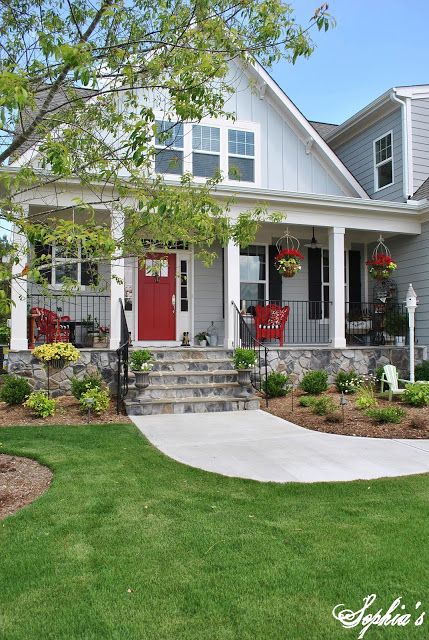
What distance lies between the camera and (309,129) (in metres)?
11.5

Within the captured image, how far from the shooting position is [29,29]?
446 cm

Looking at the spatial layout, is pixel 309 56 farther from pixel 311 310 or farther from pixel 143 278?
pixel 311 310

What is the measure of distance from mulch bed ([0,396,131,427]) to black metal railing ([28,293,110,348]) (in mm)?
1464

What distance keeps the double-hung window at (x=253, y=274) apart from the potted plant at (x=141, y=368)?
4503 mm

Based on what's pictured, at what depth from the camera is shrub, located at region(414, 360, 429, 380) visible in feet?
33.2

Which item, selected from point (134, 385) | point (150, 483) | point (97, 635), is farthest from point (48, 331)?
point (97, 635)

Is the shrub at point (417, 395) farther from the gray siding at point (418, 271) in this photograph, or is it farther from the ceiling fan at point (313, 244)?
the ceiling fan at point (313, 244)

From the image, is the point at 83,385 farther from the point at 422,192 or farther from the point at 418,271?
the point at 422,192

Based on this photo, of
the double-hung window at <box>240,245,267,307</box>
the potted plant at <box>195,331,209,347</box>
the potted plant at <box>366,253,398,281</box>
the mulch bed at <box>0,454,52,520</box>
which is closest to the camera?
the mulch bed at <box>0,454,52,520</box>

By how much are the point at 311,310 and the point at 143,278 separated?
4.37 metres

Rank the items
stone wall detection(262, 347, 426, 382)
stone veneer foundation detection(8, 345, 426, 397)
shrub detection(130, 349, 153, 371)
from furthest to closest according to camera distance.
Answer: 1. stone wall detection(262, 347, 426, 382)
2. stone veneer foundation detection(8, 345, 426, 397)
3. shrub detection(130, 349, 153, 371)

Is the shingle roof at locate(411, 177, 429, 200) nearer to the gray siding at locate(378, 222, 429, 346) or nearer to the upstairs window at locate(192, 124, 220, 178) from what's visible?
the gray siding at locate(378, 222, 429, 346)

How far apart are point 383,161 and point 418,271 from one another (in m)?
3.06

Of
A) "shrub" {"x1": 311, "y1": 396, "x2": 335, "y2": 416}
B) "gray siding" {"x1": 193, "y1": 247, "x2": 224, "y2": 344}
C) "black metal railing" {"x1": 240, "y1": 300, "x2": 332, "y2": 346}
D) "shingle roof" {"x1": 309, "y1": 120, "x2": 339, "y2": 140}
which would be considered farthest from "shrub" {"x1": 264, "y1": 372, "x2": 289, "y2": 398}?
"shingle roof" {"x1": 309, "y1": 120, "x2": 339, "y2": 140}
